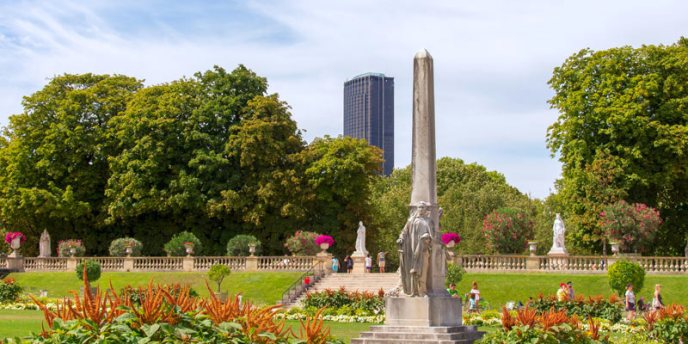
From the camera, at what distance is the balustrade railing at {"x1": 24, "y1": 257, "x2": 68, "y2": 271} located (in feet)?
162

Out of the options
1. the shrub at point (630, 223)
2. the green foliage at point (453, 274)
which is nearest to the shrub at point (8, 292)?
the green foliage at point (453, 274)

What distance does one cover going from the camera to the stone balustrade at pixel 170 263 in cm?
4359

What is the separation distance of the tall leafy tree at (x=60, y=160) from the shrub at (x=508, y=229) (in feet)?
77.0

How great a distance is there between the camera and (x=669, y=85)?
4225 centimetres

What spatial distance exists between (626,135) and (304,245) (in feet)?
53.5

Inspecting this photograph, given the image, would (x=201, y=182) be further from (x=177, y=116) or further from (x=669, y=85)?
(x=669, y=85)

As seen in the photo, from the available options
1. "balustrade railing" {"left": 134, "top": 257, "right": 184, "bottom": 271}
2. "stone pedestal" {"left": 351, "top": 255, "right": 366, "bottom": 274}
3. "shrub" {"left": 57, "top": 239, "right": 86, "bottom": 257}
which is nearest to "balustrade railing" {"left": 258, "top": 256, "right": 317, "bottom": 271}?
"stone pedestal" {"left": 351, "top": 255, "right": 366, "bottom": 274}

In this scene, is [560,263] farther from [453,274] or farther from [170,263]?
[170,263]

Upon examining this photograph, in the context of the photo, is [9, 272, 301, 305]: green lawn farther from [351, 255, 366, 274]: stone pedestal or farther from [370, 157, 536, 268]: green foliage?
[370, 157, 536, 268]: green foliage

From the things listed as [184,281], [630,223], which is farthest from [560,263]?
[184,281]

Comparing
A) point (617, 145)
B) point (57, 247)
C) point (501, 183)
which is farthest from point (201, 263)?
point (501, 183)

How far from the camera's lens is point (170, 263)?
46.8 meters

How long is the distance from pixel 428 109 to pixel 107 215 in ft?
127

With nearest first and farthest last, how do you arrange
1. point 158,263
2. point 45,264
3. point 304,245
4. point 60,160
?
point 304,245 → point 158,263 → point 45,264 → point 60,160
